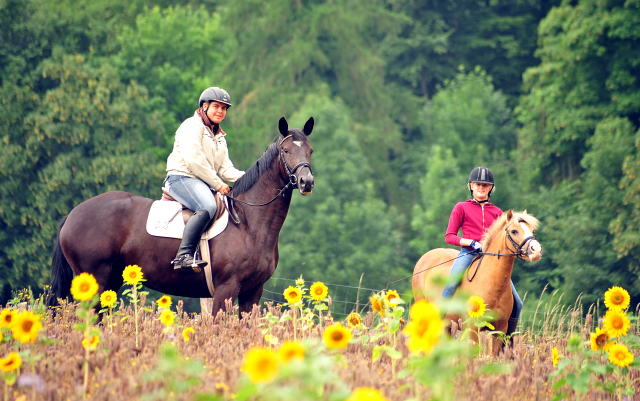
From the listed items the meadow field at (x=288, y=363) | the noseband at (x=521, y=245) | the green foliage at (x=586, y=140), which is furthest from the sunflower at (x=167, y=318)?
the green foliage at (x=586, y=140)

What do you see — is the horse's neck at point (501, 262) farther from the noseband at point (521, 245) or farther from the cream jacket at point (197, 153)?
the cream jacket at point (197, 153)

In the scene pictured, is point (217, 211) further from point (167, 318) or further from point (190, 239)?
point (167, 318)

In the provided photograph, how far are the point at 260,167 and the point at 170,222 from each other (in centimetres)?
117

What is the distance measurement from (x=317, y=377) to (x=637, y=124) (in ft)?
93.7

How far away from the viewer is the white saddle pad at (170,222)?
757cm

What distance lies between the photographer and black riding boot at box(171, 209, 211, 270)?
732 cm

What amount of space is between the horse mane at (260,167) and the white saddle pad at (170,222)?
0.89 feet

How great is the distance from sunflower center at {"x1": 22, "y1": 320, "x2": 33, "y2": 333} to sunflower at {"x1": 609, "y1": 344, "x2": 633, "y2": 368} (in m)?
3.74

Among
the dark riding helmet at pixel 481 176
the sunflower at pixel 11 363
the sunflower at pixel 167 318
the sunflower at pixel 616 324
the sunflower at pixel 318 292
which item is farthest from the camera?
the dark riding helmet at pixel 481 176

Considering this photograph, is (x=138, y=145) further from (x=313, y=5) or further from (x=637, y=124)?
(x=637, y=124)

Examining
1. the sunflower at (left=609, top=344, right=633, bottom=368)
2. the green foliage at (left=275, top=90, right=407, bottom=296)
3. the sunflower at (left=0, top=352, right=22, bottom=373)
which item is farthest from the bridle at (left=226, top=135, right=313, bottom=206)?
the green foliage at (left=275, top=90, right=407, bottom=296)

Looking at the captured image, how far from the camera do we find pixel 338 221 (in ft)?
111

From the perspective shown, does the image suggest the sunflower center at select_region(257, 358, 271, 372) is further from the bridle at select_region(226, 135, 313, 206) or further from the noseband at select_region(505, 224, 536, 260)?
the noseband at select_region(505, 224, 536, 260)

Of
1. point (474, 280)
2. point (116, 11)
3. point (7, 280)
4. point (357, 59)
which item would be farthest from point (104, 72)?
point (474, 280)
